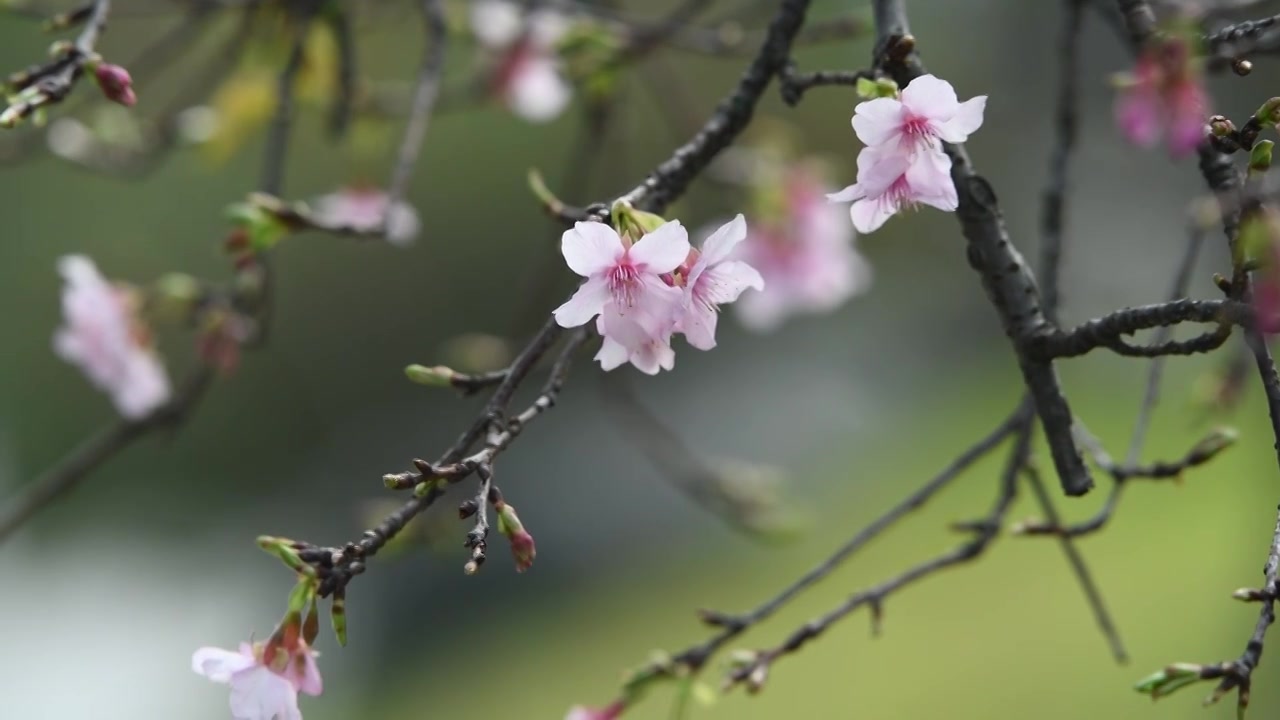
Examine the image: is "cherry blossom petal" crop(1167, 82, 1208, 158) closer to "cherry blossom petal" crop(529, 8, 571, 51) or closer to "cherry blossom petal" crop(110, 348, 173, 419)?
"cherry blossom petal" crop(529, 8, 571, 51)

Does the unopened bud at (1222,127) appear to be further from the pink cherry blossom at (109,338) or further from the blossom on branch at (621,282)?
the pink cherry blossom at (109,338)

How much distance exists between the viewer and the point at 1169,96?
0.62 meters

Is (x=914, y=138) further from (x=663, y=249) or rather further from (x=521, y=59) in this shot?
(x=521, y=59)

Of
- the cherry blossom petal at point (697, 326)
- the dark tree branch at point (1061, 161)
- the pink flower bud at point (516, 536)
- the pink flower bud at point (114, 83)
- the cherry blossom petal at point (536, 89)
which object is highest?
the cherry blossom petal at point (536, 89)

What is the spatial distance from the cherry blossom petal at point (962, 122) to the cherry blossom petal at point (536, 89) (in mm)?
811

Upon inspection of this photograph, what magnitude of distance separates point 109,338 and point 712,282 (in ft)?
2.44

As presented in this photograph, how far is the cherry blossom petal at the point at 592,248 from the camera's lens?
0.46 metres

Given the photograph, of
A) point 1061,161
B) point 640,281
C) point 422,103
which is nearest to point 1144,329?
→ point 640,281

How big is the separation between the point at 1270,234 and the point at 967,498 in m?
2.95

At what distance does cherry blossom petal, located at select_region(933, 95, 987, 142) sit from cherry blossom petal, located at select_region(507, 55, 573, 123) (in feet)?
2.66

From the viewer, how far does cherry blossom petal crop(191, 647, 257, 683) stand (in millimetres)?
493

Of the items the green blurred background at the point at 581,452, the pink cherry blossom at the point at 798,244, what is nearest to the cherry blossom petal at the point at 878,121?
the pink cherry blossom at the point at 798,244

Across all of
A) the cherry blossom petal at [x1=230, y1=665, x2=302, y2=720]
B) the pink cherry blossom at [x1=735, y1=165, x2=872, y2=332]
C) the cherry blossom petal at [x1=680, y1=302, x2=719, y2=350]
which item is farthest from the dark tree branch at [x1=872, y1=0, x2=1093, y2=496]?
→ the pink cherry blossom at [x1=735, y1=165, x2=872, y2=332]

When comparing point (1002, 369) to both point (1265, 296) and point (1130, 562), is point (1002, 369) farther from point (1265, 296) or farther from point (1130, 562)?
point (1265, 296)
